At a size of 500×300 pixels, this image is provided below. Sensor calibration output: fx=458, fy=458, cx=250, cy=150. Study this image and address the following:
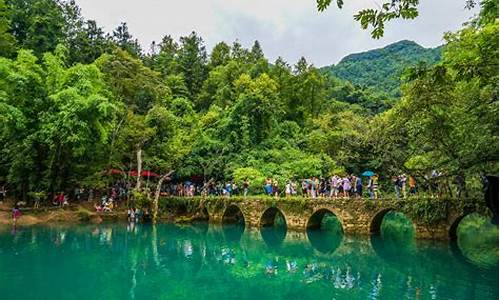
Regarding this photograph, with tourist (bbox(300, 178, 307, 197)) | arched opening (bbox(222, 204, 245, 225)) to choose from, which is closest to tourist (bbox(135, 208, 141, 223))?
arched opening (bbox(222, 204, 245, 225))

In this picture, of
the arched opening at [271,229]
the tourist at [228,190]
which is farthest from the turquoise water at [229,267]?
the tourist at [228,190]

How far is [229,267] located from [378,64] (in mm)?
63497

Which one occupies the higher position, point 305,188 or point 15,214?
point 305,188

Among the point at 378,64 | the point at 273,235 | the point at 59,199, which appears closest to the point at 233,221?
the point at 273,235

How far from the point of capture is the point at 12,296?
10.8 metres

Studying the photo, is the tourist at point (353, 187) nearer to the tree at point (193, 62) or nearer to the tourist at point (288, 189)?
the tourist at point (288, 189)

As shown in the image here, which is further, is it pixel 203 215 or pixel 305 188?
pixel 203 215

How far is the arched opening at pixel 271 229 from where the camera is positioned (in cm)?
2286

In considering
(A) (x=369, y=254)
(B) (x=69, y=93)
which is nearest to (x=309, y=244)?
(A) (x=369, y=254)

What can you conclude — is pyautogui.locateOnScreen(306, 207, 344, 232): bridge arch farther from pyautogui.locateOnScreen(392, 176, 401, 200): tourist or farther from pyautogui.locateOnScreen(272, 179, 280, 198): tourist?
pyautogui.locateOnScreen(392, 176, 401, 200): tourist

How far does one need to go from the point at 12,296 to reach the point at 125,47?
1648 inches

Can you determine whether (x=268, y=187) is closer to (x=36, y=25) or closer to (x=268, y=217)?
(x=268, y=217)

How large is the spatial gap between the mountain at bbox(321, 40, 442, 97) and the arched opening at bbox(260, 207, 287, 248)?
3336cm

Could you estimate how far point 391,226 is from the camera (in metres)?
30.6
